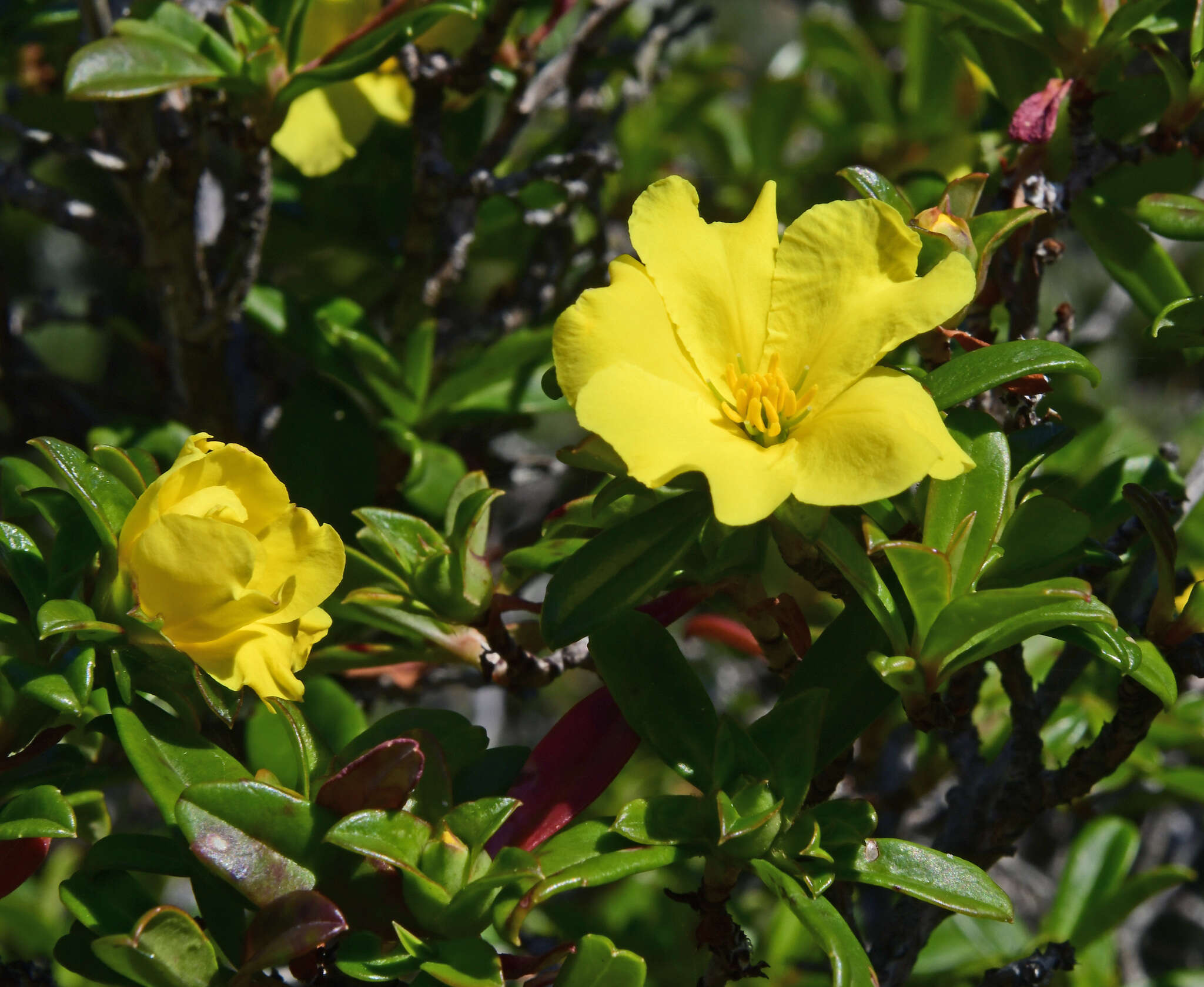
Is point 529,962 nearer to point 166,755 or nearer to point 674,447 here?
point 166,755

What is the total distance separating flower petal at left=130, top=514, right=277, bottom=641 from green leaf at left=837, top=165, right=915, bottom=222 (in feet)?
1.96

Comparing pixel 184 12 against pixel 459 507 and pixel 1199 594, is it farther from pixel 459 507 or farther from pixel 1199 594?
pixel 1199 594

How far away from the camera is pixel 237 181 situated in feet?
4.59

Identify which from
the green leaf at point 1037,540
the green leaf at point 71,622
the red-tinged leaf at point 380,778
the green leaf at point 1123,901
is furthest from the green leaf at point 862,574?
the green leaf at point 1123,901

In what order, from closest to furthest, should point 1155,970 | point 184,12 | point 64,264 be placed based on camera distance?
point 184,12, point 1155,970, point 64,264

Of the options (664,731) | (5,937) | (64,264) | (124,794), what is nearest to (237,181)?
(664,731)

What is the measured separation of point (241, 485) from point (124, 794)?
4.65 feet

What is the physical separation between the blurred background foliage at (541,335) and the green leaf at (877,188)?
0.30 meters

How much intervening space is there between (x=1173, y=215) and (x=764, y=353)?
0.47 metres

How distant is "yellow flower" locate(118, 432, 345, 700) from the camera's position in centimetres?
91

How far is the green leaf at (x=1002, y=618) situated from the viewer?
0.87 meters

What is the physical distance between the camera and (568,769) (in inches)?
42.0

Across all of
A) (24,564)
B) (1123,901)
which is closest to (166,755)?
(24,564)

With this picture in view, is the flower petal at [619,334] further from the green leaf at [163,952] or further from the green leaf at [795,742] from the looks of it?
the green leaf at [163,952]
